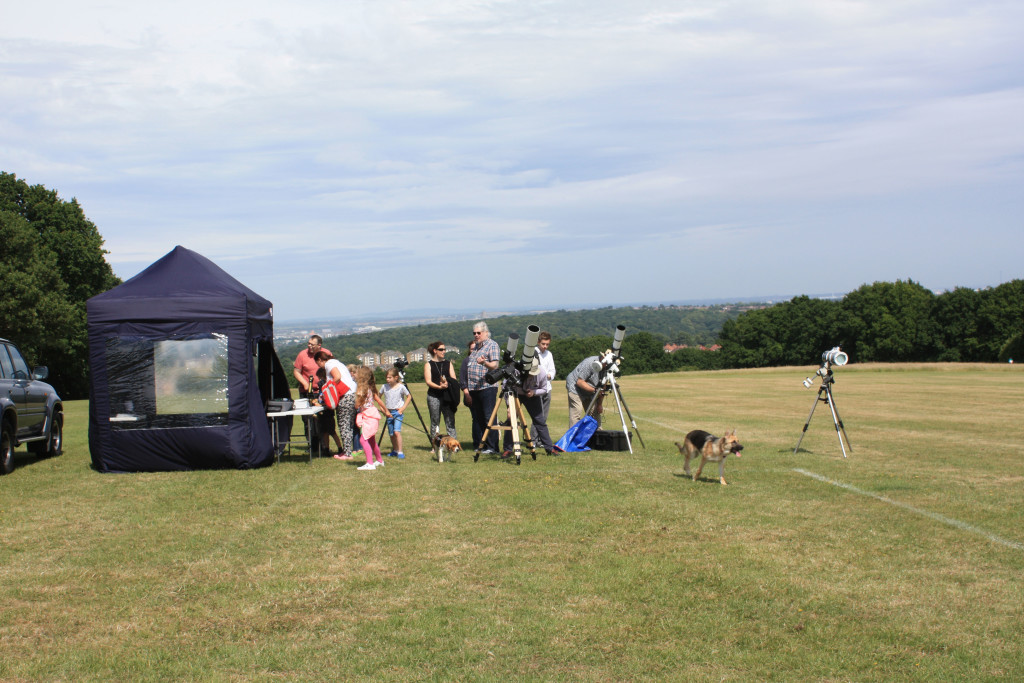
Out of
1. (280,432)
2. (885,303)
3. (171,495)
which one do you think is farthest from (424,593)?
(885,303)

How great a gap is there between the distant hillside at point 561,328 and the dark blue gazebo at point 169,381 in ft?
194

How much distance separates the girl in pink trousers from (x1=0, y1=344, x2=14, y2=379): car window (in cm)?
599

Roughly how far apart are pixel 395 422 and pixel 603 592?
8373 mm

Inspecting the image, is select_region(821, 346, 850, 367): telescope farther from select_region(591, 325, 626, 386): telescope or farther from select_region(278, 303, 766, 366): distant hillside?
select_region(278, 303, 766, 366): distant hillside

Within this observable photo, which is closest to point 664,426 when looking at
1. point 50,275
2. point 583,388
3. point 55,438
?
point 583,388

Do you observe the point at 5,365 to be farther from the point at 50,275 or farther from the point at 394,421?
the point at 50,275

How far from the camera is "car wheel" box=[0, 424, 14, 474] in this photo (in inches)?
498

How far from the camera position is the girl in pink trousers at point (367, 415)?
12789mm

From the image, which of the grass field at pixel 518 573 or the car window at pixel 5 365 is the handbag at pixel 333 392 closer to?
the grass field at pixel 518 573

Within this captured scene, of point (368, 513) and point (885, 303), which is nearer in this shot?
point (368, 513)

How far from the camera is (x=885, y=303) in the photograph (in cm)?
9194

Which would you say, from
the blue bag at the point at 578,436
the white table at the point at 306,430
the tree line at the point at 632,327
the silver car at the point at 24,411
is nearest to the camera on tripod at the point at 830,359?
the blue bag at the point at 578,436

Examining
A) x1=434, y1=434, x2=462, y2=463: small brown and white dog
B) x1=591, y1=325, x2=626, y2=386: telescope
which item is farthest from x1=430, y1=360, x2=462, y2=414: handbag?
x1=591, y1=325, x2=626, y2=386: telescope

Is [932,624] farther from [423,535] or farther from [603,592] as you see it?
[423,535]
